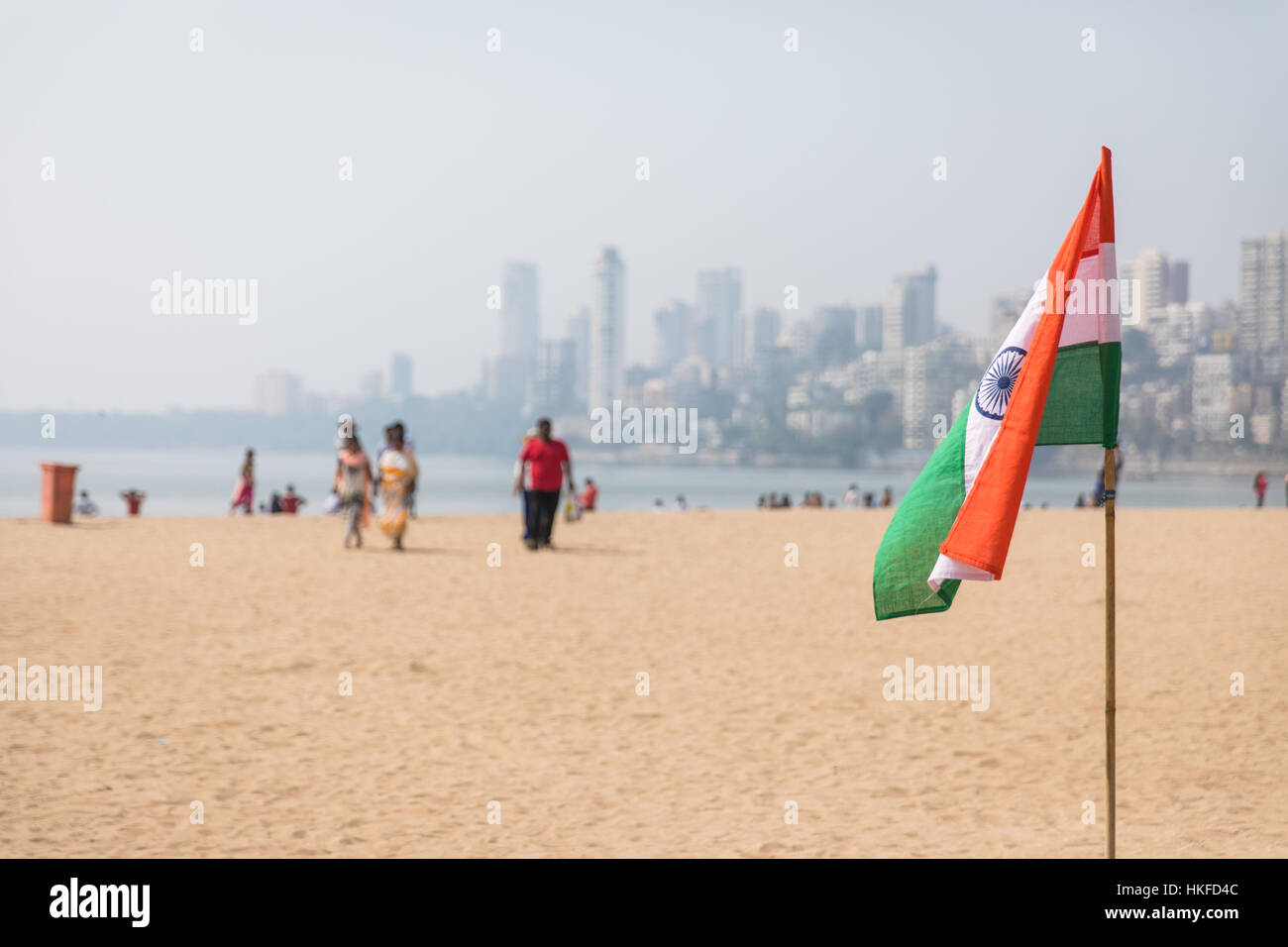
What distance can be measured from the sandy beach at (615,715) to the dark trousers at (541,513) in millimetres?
1577

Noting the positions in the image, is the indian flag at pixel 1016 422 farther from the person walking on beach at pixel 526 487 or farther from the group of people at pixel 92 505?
the group of people at pixel 92 505

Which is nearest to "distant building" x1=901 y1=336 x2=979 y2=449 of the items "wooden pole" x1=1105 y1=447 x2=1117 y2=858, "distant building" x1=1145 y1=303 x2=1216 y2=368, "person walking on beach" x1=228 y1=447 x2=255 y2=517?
"distant building" x1=1145 y1=303 x2=1216 y2=368

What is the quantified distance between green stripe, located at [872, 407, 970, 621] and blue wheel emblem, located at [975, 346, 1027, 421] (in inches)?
4.0

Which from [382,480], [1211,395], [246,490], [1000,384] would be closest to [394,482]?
[382,480]

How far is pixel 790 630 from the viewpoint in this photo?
476 inches

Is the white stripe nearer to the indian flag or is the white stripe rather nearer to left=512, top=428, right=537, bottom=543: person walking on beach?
the indian flag

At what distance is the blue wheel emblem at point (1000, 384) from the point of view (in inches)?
153

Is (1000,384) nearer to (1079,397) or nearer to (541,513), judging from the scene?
(1079,397)

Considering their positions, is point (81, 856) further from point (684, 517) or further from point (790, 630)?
point (684, 517)

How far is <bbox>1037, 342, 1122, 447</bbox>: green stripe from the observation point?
3910 millimetres

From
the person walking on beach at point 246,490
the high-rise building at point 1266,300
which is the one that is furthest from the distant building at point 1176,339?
the person walking on beach at point 246,490

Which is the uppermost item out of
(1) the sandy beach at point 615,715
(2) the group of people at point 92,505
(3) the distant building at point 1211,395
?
(3) the distant building at point 1211,395

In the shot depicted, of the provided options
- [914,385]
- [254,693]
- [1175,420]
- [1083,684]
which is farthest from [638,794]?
[914,385]
